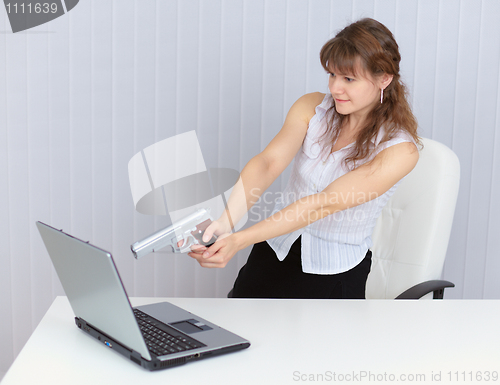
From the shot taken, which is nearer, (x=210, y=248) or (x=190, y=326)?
(x=190, y=326)

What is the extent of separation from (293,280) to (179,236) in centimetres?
75

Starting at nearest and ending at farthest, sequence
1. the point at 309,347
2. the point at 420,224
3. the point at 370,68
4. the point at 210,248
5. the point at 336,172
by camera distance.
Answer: the point at 309,347, the point at 210,248, the point at 370,68, the point at 336,172, the point at 420,224

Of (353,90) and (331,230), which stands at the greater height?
(353,90)

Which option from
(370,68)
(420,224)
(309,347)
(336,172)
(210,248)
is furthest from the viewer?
(420,224)

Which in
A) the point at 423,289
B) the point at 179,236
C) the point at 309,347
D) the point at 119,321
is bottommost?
the point at 423,289

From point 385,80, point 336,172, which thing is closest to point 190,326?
point 336,172

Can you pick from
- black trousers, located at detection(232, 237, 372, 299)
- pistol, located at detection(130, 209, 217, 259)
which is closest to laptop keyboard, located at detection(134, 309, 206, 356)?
pistol, located at detection(130, 209, 217, 259)

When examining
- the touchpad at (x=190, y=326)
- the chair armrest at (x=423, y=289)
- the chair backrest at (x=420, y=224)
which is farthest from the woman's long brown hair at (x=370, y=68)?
the touchpad at (x=190, y=326)

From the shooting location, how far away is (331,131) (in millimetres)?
2037

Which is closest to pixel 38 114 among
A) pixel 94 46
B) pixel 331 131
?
pixel 94 46

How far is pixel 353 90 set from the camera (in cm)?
184

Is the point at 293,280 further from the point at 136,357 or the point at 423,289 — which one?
the point at 136,357

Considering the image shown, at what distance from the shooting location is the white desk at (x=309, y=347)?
1091mm

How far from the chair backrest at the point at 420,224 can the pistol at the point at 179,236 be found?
101 cm
